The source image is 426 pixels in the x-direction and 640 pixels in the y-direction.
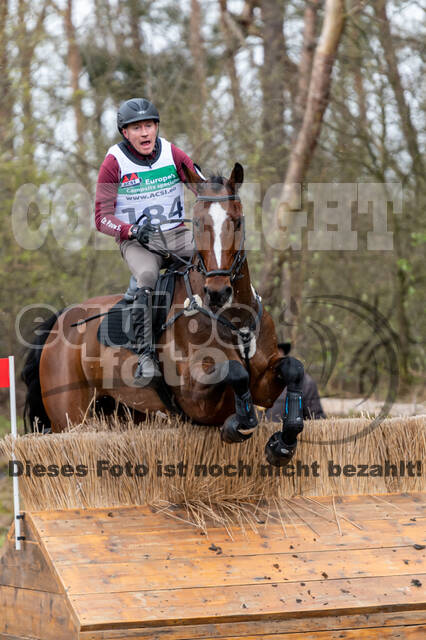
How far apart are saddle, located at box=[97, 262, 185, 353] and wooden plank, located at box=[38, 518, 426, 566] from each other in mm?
1327

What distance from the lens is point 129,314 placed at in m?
4.75

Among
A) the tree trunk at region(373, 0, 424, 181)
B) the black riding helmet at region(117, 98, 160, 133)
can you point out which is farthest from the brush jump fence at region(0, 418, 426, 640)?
the tree trunk at region(373, 0, 424, 181)

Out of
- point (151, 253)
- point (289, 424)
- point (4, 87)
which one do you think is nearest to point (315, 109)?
point (4, 87)

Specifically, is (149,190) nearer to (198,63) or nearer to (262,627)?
(262,627)

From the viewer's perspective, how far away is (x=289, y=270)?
31.1 ft

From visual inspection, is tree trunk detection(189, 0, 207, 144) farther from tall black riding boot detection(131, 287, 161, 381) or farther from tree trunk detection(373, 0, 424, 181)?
tall black riding boot detection(131, 287, 161, 381)

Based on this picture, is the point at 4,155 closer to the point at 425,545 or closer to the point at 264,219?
the point at 264,219

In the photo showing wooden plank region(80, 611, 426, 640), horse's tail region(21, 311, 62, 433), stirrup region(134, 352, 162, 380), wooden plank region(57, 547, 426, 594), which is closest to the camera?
wooden plank region(80, 611, 426, 640)

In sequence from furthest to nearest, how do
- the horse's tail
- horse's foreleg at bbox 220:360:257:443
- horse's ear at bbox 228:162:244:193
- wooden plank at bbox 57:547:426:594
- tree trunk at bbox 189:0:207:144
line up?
tree trunk at bbox 189:0:207:144 < the horse's tail < horse's ear at bbox 228:162:244:193 < horse's foreleg at bbox 220:360:257:443 < wooden plank at bbox 57:547:426:594

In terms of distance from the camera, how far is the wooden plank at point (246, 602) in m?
3.16

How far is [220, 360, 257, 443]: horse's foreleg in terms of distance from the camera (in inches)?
157

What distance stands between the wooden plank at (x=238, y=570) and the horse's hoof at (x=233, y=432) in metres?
0.66

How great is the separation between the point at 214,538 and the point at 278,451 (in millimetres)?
601

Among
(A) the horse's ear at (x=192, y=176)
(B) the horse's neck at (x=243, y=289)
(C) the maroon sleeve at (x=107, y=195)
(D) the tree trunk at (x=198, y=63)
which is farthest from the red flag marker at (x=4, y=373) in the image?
(D) the tree trunk at (x=198, y=63)
